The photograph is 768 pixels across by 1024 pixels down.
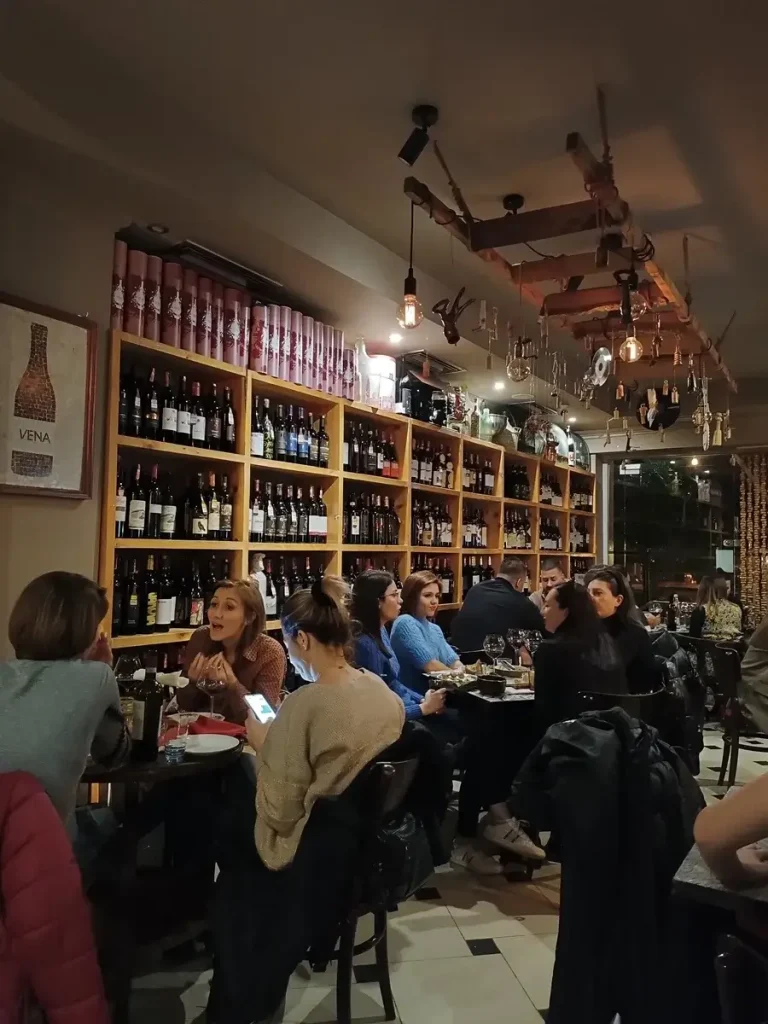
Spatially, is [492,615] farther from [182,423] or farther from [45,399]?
[45,399]

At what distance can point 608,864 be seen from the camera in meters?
1.73

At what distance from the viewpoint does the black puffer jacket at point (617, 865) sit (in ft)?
5.54

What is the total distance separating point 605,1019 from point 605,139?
108 inches

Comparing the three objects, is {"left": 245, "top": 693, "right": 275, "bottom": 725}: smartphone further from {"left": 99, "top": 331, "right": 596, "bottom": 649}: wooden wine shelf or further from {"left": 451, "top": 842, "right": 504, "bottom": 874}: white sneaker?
{"left": 451, "top": 842, "right": 504, "bottom": 874}: white sneaker

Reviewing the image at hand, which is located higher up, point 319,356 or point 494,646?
point 319,356

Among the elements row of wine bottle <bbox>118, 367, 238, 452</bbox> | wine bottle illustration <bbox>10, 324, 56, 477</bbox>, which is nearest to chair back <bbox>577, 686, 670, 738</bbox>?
row of wine bottle <bbox>118, 367, 238, 452</bbox>

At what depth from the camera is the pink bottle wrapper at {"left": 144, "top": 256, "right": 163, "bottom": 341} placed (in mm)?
3211

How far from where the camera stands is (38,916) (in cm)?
146

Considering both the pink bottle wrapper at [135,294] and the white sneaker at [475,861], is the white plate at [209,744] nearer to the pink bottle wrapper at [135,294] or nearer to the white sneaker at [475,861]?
the white sneaker at [475,861]

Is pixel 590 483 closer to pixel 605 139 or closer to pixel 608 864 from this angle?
pixel 605 139

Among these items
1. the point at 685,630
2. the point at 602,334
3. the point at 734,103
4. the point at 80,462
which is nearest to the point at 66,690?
the point at 80,462

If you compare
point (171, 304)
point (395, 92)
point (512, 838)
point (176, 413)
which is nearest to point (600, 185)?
point (395, 92)

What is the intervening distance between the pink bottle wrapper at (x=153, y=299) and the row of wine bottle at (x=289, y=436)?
73cm

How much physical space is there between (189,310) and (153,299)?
0.20 metres
